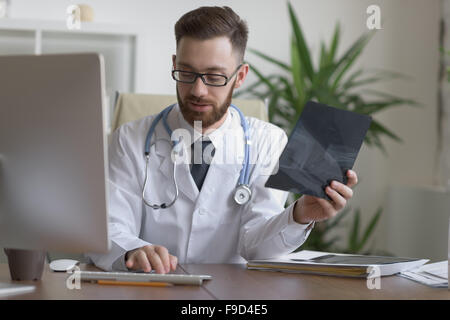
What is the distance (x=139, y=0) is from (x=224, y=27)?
1902 millimetres

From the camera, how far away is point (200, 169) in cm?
172

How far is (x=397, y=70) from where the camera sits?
374cm

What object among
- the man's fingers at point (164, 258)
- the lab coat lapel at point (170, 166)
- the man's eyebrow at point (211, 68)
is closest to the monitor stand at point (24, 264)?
the man's fingers at point (164, 258)

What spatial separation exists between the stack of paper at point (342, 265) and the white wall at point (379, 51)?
7.47 ft

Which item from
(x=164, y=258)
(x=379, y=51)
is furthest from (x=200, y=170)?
(x=379, y=51)

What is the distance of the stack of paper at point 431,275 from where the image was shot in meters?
1.22

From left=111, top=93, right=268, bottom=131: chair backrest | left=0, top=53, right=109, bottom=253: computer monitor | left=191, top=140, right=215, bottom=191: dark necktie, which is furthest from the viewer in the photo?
left=111, top=93, right=268, bottom=131: chair backrest

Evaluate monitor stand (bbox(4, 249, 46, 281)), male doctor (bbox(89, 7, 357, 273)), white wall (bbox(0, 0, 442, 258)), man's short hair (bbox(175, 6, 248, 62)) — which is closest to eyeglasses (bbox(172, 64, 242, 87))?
male doctor (bbox(89, 7, 357, 273))

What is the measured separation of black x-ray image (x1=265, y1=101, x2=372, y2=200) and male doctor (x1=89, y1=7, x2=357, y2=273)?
352mm

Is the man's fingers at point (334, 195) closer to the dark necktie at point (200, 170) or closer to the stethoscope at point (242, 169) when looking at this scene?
the stethoscope at point (242, 169)

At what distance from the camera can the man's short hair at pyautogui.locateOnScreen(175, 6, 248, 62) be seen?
1.67m

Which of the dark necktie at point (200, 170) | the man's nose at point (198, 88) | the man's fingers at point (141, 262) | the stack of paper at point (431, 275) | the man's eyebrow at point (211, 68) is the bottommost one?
the stack of paper at point (431, 275)

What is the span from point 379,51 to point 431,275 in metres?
2.66

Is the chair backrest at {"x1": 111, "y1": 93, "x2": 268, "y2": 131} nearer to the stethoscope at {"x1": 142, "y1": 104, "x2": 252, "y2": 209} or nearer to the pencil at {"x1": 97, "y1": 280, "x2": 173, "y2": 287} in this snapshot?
the stethoscope at {"x1": 142, "y1": 104, "x2": 252, "y2": 209}
